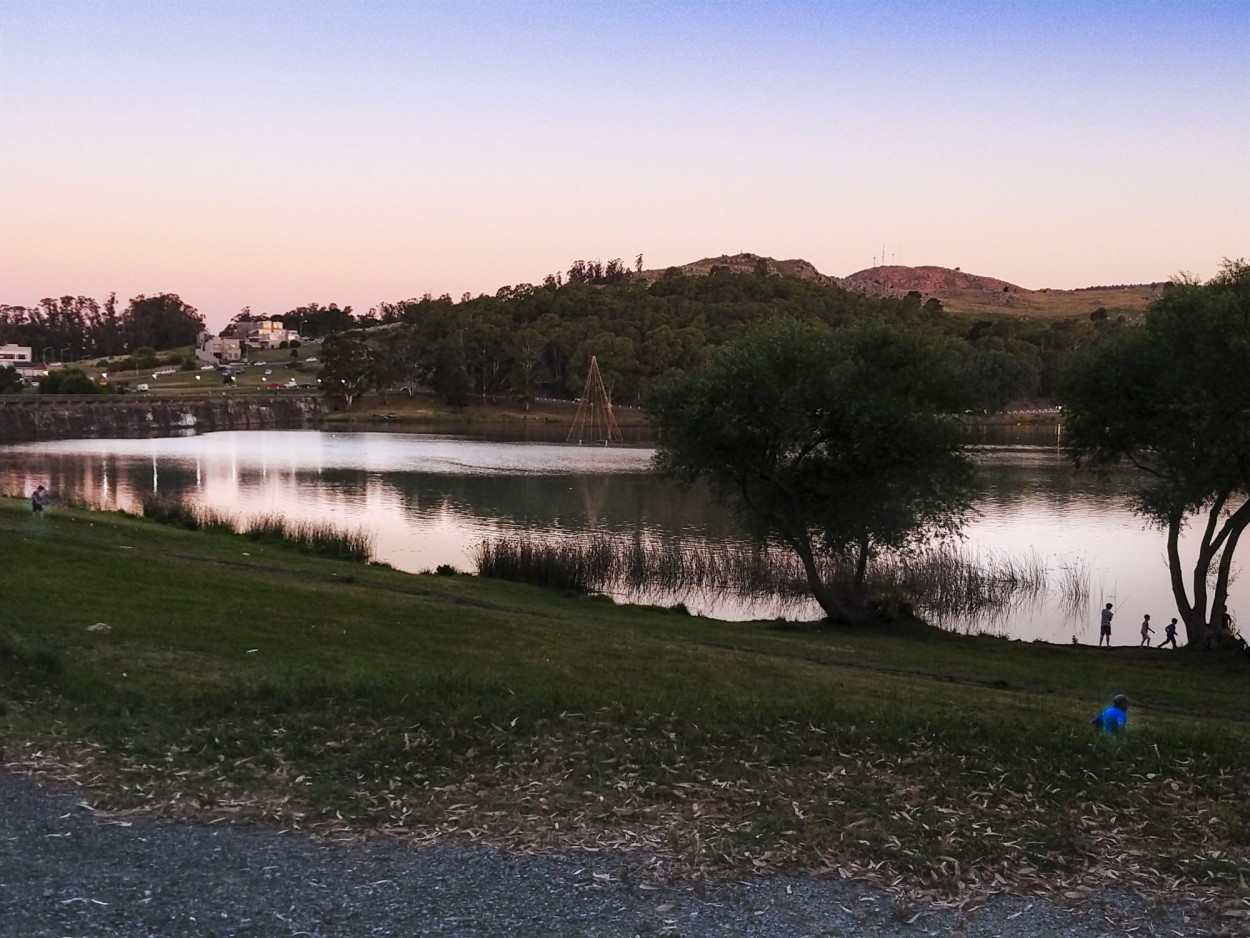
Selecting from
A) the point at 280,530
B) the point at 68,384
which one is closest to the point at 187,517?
the point at 280,530

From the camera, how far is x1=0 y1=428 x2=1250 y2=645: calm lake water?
97.9 ft

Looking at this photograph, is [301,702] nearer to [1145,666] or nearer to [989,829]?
[989,829]

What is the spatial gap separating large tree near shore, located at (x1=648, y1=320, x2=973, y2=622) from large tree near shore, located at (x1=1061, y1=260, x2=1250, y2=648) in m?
2.92

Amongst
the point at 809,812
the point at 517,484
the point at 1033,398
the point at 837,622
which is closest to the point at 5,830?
the point at 809,812

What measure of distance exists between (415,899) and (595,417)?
110 m

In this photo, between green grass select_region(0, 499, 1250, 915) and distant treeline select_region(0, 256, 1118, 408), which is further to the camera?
distant treeline select_region(0, 256, 1118, 408)

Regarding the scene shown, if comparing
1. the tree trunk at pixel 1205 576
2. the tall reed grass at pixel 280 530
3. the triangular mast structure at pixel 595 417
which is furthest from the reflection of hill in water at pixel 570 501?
the triangular mast structure at pixel 595 417

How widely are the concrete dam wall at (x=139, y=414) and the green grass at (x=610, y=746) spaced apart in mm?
87268

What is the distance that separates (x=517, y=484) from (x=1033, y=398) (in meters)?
93.4

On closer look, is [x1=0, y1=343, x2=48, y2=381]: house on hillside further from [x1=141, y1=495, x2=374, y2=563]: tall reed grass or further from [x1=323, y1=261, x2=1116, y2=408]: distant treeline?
[x1=141, y1=495, x2=374, y2=563]: tall reed grass

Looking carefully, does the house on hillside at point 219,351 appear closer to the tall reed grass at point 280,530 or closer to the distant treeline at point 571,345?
the distant treeline at point 571,345

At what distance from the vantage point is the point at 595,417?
381 ft

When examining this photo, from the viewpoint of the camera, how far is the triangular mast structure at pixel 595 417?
4198 inches

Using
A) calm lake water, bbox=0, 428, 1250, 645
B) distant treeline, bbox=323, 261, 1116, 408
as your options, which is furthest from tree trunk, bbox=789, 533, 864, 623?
distant treeline, bbox=323, 261, 1116, 408
